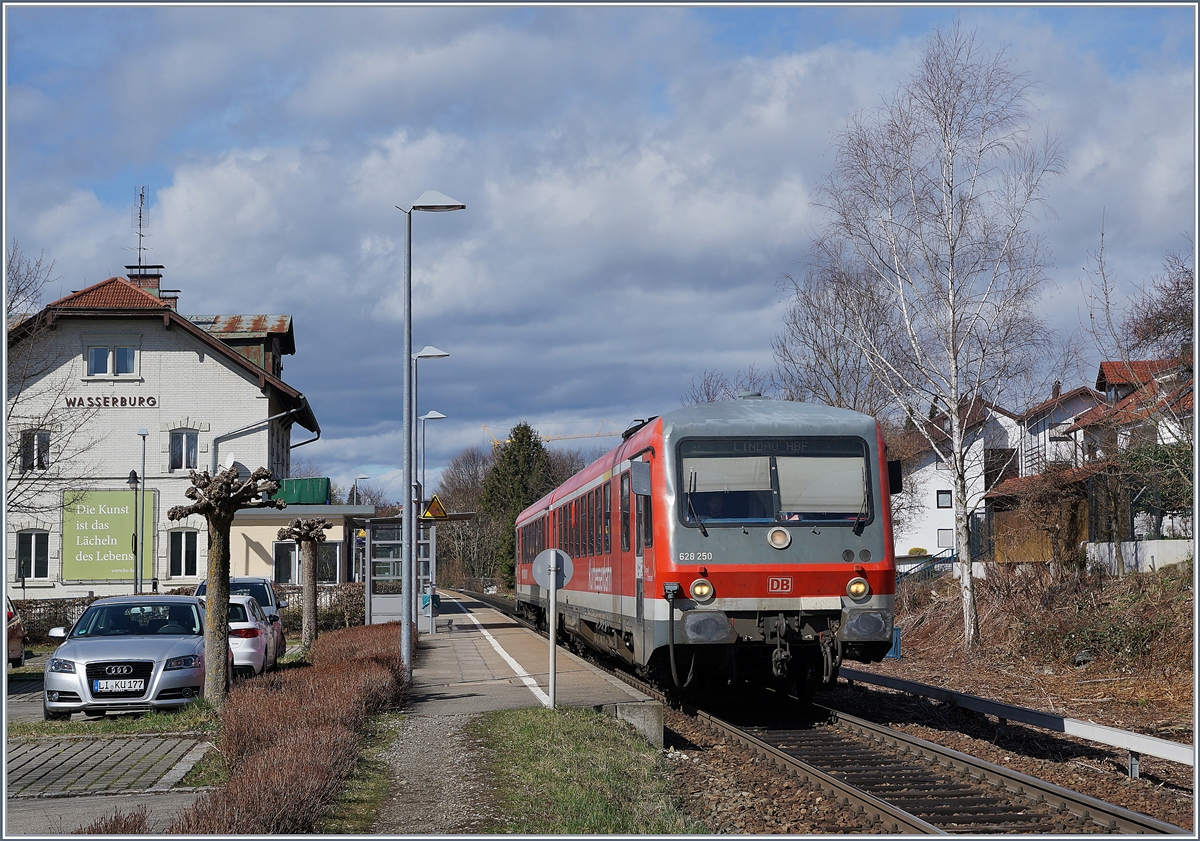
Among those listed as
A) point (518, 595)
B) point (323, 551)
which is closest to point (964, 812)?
point (518, 595)

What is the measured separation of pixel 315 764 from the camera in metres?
8.33

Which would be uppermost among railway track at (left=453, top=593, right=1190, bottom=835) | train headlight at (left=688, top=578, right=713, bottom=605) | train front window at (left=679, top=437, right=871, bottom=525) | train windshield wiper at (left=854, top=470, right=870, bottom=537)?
train front window at (left=679, top=437, right=871, bottom=525)

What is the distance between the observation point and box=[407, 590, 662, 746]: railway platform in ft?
42.6

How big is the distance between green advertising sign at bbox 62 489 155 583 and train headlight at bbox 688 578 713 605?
32098 mm

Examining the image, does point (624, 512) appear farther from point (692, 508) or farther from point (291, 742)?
point (291, 742)

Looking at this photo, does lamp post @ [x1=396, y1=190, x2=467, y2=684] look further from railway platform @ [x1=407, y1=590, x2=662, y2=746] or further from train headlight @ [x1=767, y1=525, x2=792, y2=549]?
train headlight @ [x1=767, y1=525, x2=792, y2=549]

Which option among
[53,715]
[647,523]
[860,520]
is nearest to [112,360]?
[53,715]

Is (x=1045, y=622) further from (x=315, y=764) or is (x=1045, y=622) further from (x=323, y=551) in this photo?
(x=323, y=551)

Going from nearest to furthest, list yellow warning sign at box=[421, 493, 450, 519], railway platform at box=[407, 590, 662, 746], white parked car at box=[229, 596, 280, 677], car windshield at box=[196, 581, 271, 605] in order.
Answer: railway platform at box=[407, 590, 662, 746] < white parked car at box=[229, 596, 280, 677] < car windshield at box=[196, 581, 271, 605] < yellow warning sign at box=[421, 493, 450, 519]

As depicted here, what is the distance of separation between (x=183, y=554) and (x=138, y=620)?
27150 millimetres

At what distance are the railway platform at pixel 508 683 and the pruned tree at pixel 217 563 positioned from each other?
7.49 ft

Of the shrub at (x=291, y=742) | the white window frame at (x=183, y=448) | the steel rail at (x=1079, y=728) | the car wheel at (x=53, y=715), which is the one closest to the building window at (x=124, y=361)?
the white window frame at (x=183, y=448)

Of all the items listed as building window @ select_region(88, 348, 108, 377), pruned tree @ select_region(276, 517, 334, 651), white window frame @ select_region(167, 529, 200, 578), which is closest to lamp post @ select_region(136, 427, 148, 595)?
white window frame @ select_region(167, 529, 200, 578)

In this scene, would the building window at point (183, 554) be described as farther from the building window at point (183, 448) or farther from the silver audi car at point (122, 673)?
the silver audi car at point (122, 673)
